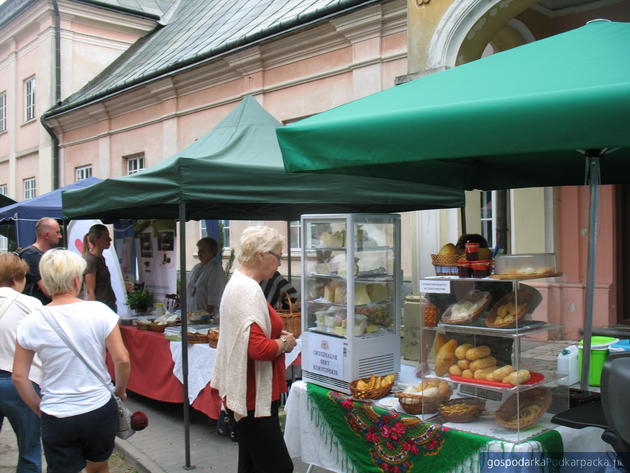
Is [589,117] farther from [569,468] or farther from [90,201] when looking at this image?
[90,201]

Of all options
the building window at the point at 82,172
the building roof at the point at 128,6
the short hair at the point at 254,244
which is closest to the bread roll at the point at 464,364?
the short hair at the point at 254,244

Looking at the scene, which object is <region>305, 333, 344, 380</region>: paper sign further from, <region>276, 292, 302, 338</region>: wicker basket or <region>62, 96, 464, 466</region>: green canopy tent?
<region>62, 96, 464, 466</region>: green canopy tent

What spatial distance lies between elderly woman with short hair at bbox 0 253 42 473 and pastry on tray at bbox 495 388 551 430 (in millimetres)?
2602

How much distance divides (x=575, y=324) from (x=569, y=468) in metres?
0.73

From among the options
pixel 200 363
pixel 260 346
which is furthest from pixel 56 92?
pixel 260 346

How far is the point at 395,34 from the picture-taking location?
9.25m

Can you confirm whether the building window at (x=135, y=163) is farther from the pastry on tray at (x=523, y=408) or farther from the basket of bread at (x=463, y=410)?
the pastry on tray at (x=523, y=408)

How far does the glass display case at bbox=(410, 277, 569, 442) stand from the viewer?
9.58ft

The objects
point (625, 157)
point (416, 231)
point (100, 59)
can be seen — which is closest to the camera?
point (625, 157)

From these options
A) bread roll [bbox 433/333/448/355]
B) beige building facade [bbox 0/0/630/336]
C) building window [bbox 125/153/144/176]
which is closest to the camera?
bread roll [bbox 433/333/448/355]

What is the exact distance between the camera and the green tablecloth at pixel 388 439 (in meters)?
2.92

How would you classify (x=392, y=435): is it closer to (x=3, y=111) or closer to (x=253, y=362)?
Answer: (x=253, y=362)

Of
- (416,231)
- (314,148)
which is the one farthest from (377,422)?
(416,231)

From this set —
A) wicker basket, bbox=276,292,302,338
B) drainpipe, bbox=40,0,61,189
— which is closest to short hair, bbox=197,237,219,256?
wicker basket, bbox=276,292,302,338
